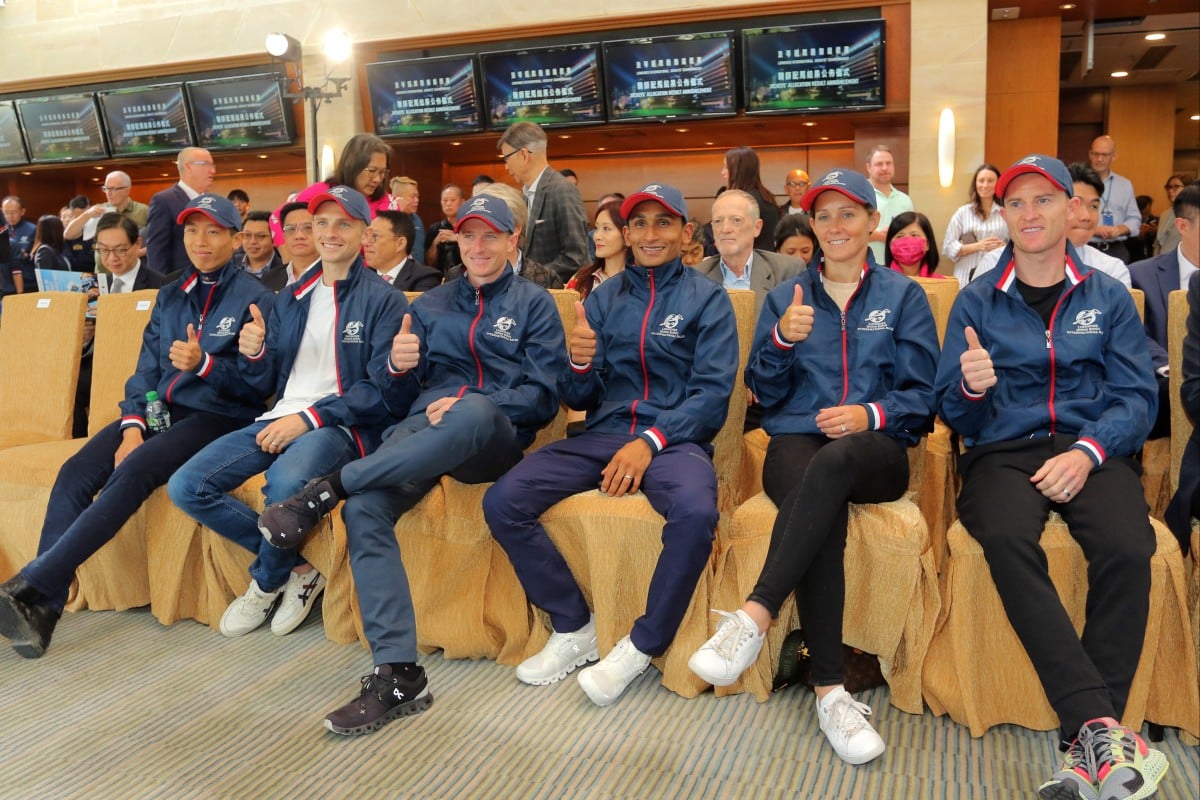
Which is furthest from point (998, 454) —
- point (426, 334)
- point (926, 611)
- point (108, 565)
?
point (108, 565)

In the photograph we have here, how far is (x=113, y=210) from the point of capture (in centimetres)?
660

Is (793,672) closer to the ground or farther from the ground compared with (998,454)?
closer to the ground

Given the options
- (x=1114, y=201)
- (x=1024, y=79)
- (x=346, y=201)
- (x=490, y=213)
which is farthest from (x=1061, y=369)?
(x=1024, y=79)

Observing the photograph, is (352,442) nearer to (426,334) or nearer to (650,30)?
(426,334)

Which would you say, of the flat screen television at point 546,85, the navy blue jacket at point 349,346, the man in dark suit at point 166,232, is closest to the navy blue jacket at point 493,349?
the navy blue jacket at point 349,346

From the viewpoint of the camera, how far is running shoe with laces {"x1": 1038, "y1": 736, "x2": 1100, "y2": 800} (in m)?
1.85

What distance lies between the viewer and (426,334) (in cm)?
307

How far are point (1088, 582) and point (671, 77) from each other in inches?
225

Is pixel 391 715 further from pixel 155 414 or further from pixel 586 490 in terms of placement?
pixel 155 414

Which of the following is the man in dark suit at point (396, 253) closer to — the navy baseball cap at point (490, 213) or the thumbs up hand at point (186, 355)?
the thumbs up hand at point (186, 355)

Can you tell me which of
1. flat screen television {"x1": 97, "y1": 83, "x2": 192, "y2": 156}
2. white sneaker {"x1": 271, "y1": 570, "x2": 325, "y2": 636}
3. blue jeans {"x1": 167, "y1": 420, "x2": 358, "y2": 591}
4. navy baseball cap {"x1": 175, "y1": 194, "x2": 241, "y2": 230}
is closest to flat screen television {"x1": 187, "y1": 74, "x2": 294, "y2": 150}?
flat screen television {"x1": 97, "y1": 83, "x2": 192, "y2": 156}

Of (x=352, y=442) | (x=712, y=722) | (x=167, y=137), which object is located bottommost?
(x=712, y=722)

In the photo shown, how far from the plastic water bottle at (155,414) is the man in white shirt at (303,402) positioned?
381mm

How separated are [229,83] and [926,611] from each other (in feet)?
26.0
